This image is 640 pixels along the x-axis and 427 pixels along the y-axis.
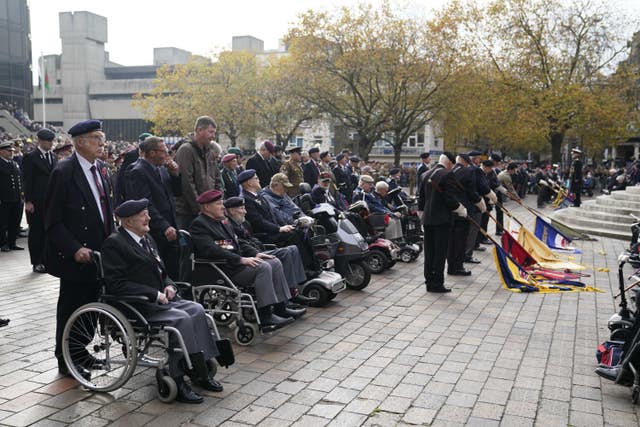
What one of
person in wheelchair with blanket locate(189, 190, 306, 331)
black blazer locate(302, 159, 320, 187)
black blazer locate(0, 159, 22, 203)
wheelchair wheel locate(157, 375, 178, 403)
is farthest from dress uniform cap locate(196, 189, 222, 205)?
black blazer locate(0, 159, 22, 203)

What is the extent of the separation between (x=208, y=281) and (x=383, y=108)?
2994 centimetres

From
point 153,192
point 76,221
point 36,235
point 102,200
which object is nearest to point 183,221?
point 153,192

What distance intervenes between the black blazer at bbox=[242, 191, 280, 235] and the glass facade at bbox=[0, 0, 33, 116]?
4533 centimetres

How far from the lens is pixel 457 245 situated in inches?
408

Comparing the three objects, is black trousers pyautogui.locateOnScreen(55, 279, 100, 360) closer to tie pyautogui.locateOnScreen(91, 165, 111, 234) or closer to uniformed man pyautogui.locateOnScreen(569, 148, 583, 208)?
tie pyautogui.locateOnScreen(91, 165, 111, 234)

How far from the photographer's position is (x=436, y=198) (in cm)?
899

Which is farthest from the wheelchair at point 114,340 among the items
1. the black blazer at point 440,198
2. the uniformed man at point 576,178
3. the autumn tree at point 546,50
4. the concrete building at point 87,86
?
the concrete building at point 87,86

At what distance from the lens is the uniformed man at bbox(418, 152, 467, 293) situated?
29.2ft

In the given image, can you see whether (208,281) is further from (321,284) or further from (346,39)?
(346,39)

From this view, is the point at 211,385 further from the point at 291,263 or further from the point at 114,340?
the point at 291,263

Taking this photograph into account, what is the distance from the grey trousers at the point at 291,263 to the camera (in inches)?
273

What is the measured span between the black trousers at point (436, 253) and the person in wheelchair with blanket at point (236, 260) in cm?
316

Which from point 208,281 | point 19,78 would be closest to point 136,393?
point 208,281

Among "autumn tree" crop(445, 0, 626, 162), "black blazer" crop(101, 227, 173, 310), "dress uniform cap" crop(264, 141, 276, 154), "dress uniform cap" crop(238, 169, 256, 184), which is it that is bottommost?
"black blazer" crop(101, 227, 173, 310)
